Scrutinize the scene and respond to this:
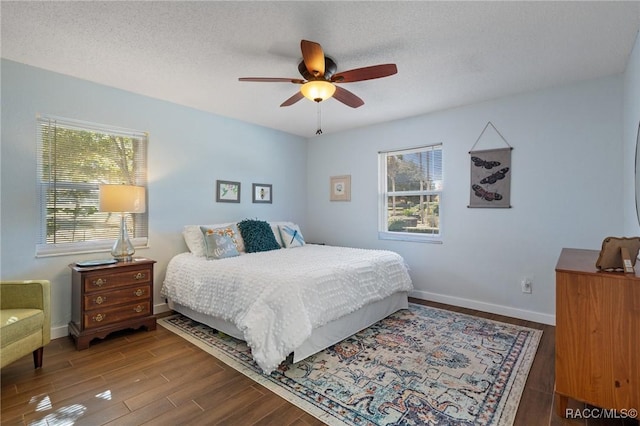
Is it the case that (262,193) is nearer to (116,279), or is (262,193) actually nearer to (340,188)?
(340,188)

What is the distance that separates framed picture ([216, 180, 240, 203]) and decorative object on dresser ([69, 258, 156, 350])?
136 cm

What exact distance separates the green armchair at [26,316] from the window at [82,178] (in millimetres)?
612

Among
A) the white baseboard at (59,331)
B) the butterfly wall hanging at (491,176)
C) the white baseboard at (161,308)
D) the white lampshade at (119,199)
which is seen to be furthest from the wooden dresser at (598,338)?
the white baseboard at (59,331)

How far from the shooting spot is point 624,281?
155cm

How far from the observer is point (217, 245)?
10.9 feet

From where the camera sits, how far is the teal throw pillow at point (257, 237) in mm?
3732

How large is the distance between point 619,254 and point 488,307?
7.06ft

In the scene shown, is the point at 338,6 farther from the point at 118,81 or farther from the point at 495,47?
the point at 118,81

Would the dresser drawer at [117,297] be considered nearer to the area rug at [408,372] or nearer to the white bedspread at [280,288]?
the white bedspread at [280,288]

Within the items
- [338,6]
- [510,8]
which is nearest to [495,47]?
[510,8]

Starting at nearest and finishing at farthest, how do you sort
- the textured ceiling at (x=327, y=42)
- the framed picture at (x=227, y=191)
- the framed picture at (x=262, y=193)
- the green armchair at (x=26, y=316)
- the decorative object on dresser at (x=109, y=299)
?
the textured ceiling at (x=327, y=42) < the green armchair at (x=26, y=316) < the decorative object on dresser at (x=109, y=299) < the framed picture at (x=227, y=191) < the framed picture at (x=262, y=193)

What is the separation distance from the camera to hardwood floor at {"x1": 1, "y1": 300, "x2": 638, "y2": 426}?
176 cm

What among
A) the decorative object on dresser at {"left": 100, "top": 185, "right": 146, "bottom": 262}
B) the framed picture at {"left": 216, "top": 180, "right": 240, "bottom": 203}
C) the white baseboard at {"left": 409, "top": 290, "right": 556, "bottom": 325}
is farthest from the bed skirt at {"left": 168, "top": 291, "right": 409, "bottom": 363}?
the framed picture at {"left": 216, "top": 180, "right": 240, "bottom": 203}

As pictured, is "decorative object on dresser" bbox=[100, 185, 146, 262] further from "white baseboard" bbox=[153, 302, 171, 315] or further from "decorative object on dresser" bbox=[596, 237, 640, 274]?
"decorative object on dresser" bbox=[596, 237, 640, 274]
